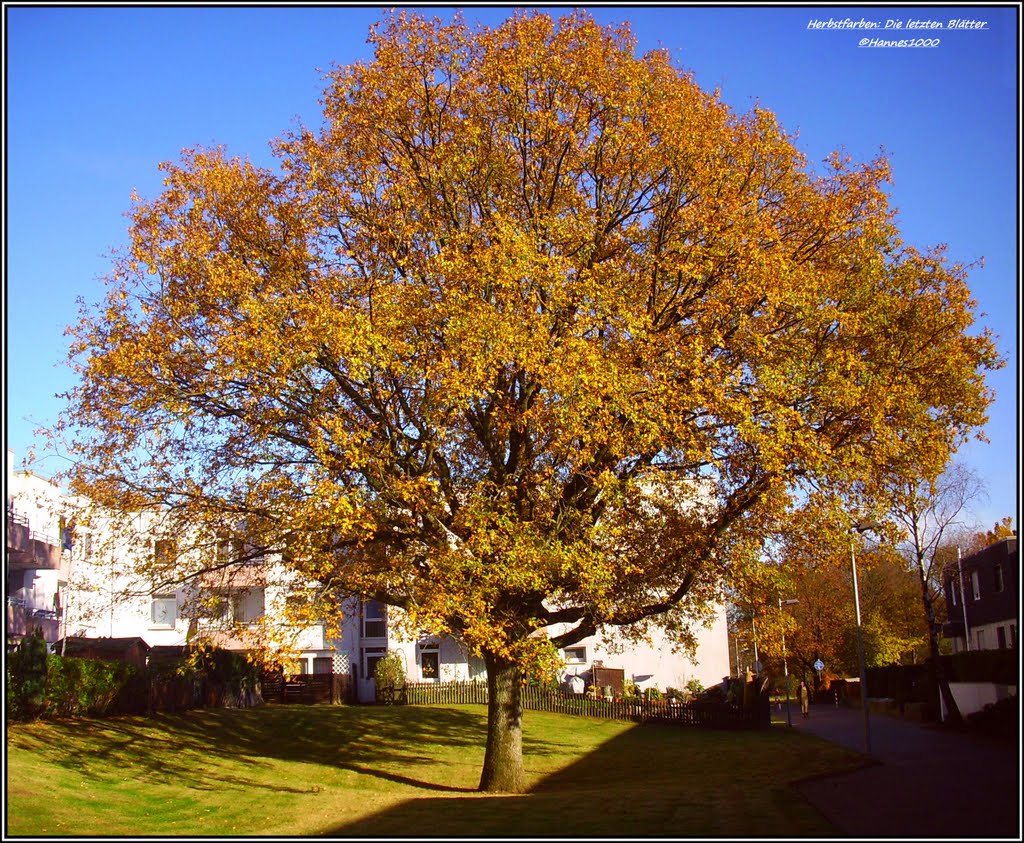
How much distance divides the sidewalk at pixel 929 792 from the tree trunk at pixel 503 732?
7054mm

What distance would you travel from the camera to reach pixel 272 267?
22656 mm

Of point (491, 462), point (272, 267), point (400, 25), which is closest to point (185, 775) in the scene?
point (491, 462)

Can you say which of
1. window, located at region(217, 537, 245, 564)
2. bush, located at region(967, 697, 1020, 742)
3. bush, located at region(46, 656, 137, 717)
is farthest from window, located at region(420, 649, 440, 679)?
window, located at region(217, 537, 245, 564)

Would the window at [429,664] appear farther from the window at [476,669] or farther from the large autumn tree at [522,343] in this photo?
the large autumn tree at [522,343]

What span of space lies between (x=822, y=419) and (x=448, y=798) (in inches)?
480

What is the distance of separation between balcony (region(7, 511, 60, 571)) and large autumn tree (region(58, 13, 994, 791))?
2478cm

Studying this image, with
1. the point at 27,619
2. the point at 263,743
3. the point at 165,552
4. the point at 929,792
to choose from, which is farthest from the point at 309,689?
the point at 929,792

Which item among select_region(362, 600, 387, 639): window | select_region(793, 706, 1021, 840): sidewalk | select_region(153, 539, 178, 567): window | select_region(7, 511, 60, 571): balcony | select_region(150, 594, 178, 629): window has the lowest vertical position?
select_region(793, 706, 1021, 840): sidewalk

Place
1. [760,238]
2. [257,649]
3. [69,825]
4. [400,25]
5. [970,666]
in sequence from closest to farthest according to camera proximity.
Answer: [69,825] → [257,649] → [760,238] → [400,25] → [970,666]

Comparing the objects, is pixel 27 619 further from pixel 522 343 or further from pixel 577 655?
pixel 522 343

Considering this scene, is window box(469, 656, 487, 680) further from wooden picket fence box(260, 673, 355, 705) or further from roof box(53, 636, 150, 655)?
roof box(53, 636, 150, 655)

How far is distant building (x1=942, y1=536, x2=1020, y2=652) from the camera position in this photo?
42562 millimetres

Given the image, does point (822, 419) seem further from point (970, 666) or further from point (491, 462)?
point (970, 666)

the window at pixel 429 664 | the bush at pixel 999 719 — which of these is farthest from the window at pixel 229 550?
the window at pixel 429 664
